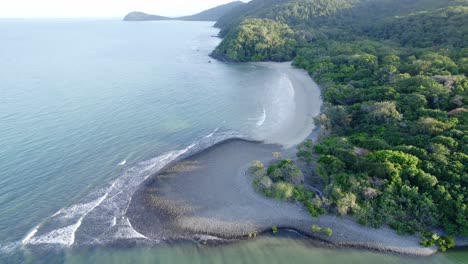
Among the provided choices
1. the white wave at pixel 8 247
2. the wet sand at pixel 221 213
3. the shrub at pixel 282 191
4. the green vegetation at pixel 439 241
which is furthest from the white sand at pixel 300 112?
the white wave at pixel 8 247

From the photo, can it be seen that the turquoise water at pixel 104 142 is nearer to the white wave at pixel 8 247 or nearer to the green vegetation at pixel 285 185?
the white wave at pixel 8 247

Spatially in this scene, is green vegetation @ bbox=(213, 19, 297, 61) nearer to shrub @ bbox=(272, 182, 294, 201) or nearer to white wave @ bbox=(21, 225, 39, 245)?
shrub @ bbox=(272, 182, 294, 201)

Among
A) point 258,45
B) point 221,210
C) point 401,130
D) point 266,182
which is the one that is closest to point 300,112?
point 401,130

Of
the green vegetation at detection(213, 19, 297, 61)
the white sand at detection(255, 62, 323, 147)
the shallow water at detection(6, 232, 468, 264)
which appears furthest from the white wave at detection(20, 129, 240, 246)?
the green vegetation at detection(213, 19, 297, 61)

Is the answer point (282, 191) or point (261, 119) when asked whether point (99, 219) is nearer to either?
point (282, 191)

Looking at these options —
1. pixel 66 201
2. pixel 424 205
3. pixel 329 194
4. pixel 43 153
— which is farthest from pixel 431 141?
pixel 43 153

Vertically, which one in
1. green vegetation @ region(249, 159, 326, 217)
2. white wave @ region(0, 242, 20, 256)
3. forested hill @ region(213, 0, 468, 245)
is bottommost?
white wave @ region(0, 242, 20, 256)
